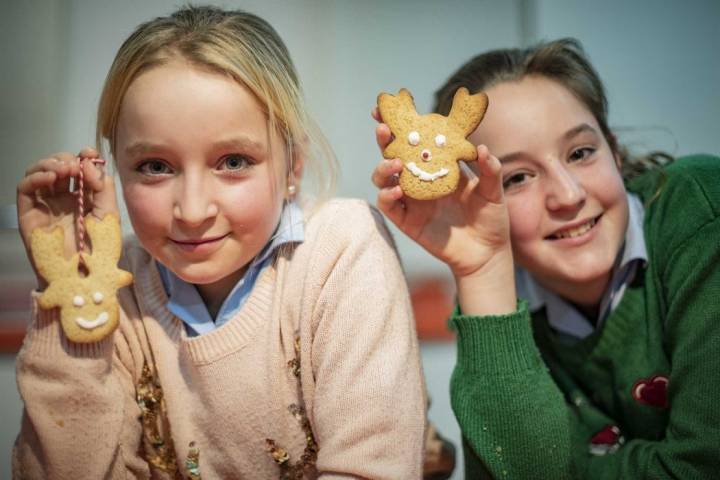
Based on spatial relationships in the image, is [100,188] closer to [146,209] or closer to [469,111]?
[146,209]

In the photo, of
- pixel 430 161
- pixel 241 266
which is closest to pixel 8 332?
pixel 241 266

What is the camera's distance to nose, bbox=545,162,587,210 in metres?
Result: 1.00

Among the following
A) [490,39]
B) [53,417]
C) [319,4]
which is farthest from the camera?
[490,39]

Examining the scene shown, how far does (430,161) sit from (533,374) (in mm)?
345

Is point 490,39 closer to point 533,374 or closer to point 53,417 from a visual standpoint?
point 533,374

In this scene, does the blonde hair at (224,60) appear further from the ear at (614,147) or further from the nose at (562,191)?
the ear at (614,147)

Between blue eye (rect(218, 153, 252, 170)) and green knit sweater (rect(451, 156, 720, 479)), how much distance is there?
0.39m

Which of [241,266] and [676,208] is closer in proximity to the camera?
[241,266]

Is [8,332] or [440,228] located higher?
[440,228]

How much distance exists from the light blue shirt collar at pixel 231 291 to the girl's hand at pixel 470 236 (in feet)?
0.44

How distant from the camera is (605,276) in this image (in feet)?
3.64

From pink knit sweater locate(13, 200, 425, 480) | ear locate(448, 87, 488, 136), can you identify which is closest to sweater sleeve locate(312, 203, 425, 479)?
pink knit sweater locate(13, 200, 425, 480)

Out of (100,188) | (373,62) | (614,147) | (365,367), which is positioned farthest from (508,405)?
(373,62)

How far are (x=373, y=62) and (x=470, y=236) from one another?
2.07ft
